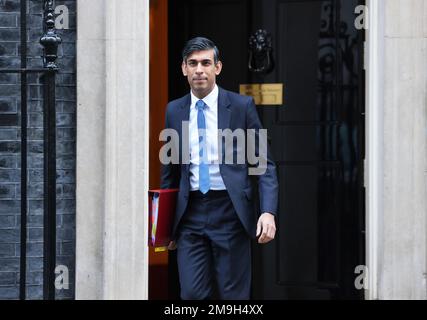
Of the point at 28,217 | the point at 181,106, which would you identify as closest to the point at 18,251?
the point at 28,217

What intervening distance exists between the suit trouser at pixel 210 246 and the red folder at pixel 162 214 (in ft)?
0.35

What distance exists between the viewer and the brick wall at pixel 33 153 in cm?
643

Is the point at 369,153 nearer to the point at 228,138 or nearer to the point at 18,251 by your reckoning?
the point at 228,138

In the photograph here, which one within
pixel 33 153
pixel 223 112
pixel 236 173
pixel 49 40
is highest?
pixel 49 40

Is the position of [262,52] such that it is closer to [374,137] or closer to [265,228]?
[374,137]

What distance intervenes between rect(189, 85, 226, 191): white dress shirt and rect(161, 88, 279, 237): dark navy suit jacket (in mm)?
29

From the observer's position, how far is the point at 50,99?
5.64 metres

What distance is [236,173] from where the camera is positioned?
211 inches

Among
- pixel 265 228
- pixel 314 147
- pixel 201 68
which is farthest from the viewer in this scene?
pixel 314 147

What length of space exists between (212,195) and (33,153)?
1648 mm

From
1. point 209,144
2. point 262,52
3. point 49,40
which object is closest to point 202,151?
point 209,144

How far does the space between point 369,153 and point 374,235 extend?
0.56m

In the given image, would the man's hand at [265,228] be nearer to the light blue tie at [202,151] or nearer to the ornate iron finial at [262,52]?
the light blue tie at [202,151]
